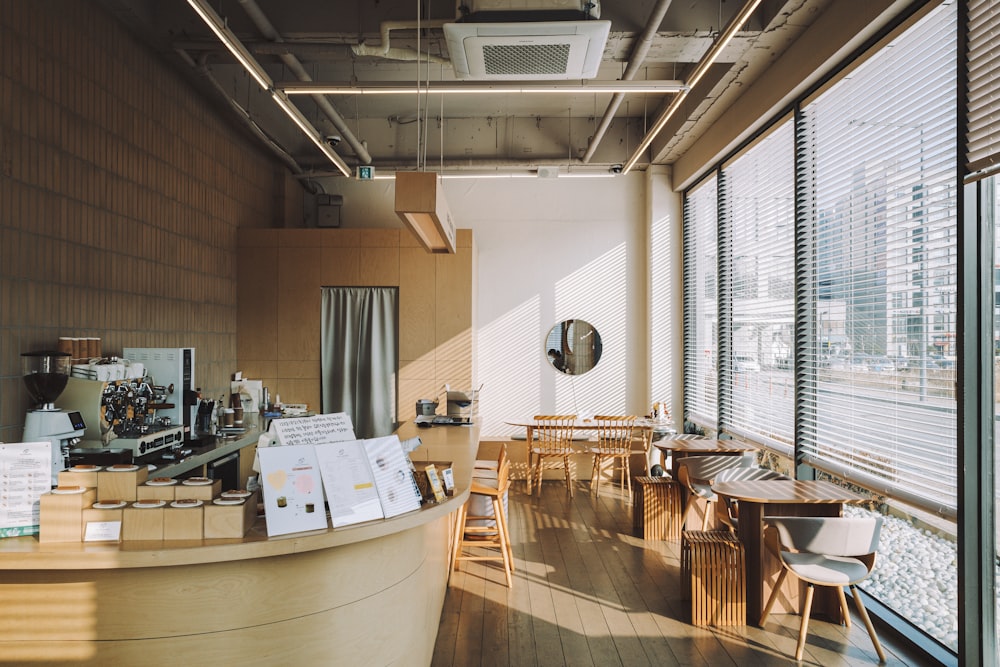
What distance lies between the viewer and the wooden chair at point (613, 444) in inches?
313

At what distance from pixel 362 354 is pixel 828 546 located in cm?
568

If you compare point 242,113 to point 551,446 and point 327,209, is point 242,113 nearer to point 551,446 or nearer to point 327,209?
point 327,209

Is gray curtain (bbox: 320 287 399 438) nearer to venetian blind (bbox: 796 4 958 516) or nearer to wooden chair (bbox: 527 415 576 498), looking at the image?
wooden chair (bbox: 527 415 576 498)

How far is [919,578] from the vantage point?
160 inches

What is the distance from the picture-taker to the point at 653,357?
898cm

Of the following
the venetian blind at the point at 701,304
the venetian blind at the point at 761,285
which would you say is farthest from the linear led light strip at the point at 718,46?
the venetian blind at the point at 701,304

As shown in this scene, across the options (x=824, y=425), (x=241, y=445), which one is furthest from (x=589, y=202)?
(x=241, y=445)

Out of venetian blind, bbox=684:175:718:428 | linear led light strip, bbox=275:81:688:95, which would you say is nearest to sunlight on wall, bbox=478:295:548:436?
venetian blind, bbox=684:175:718:428

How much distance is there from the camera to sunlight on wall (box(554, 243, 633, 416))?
919 centimetres

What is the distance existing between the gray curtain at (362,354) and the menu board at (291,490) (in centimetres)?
526

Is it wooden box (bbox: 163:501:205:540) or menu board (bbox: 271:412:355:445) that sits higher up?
menu board (bbox: 271:412:355:445)

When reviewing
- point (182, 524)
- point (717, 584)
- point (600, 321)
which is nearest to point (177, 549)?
point (182, 524)

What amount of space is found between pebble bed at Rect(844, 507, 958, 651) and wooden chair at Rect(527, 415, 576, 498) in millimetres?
3884

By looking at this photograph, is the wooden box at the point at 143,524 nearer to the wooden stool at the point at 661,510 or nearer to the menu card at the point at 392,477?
the menu card at the point at 392,477
